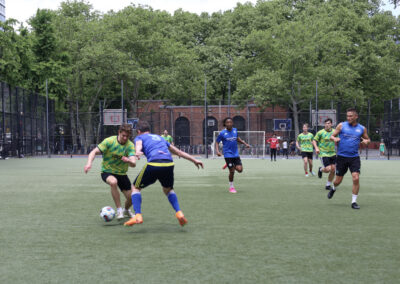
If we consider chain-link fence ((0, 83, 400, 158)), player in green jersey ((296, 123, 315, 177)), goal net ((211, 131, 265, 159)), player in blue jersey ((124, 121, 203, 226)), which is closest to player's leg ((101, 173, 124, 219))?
player in blue jersey ((124, 121, 203, 226))

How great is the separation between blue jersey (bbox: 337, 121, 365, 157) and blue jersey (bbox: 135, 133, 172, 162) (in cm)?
391

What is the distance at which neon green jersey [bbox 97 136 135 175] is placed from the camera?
301 inches

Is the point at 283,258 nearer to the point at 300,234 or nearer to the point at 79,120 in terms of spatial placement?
the point at 300,234

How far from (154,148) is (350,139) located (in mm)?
4234

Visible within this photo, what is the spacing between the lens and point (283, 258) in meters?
5.32

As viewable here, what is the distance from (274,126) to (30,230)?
33940 mm

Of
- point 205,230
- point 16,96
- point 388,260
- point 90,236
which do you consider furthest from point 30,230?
point 16,96

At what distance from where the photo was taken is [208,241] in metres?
6.23

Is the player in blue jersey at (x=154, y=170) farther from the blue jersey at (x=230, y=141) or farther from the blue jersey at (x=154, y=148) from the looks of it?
the blue jersey at (x=230, y=141)

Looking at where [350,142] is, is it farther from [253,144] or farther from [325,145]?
[253,144]

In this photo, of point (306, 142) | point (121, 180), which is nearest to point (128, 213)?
point (121, 180)

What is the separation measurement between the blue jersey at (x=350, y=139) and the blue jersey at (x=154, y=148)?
12.8ft

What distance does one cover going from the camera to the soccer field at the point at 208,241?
4.73m

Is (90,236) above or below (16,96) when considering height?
below
